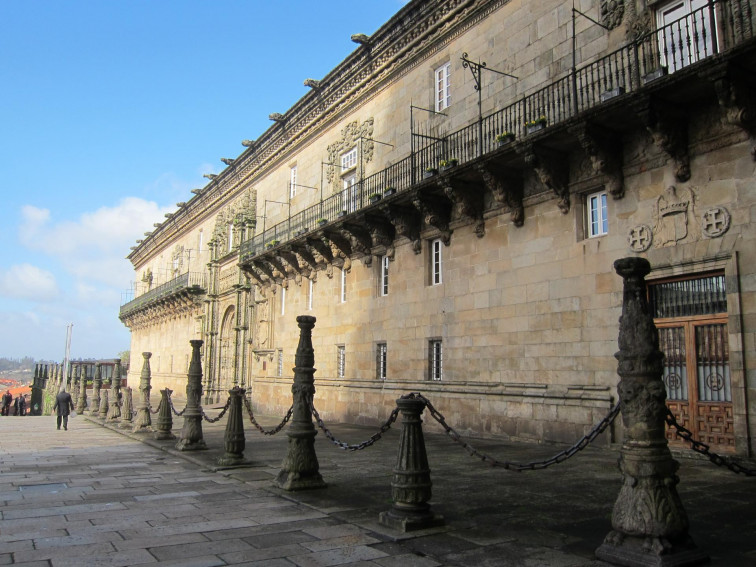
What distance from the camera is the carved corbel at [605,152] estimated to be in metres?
10.5

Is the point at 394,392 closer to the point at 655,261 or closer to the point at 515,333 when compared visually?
the point at 515,333

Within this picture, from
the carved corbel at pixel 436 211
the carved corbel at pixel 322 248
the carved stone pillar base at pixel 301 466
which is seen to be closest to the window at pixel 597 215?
the carved corbel at pixel 436 211

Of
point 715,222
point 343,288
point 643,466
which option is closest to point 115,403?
point 343,288

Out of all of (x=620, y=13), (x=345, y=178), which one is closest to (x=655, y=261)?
(x=620, y=13)

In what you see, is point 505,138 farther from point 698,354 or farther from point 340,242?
point 340,242

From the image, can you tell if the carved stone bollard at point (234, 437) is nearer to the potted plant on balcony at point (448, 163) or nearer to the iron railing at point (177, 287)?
the potted plant on balcony at point (448, 163)

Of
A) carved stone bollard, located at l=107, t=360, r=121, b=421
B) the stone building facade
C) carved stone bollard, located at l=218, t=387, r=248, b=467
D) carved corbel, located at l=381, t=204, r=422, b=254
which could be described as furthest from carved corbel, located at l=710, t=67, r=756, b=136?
carved stone bollard, located at l=107, t=360, r=121, b=421

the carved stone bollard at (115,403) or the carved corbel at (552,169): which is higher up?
the carved corbel at (552,169)

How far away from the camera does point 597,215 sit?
37.3 feet

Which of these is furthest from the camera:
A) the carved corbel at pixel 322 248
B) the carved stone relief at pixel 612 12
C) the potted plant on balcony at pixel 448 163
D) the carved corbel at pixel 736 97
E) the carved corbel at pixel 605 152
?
the carved corbel at pixel 322 248

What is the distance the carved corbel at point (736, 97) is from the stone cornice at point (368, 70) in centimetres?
680

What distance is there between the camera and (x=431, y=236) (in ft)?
50.8

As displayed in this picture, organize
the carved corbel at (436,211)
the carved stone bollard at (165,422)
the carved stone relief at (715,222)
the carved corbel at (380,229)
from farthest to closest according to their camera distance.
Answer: the carved corbel at (380,229) → the carved corbel at (436,211) → the carved stone bollard at (165,422) → the carved stone relief at (715,222)

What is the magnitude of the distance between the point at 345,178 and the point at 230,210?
43.1ft
